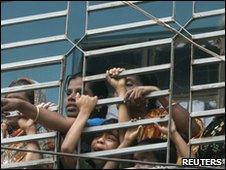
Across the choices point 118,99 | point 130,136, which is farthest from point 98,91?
point 130,136

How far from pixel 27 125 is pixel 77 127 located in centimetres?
49

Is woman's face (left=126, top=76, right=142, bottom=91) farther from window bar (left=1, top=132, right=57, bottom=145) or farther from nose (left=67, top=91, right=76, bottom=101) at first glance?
window bar (left=1, top=132, right=57, bottom=145)

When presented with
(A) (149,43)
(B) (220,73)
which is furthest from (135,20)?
(B) (220,73)

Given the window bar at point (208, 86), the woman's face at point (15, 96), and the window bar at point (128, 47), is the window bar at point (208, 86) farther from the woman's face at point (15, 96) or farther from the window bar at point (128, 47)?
the woman's face at point (15, 96)

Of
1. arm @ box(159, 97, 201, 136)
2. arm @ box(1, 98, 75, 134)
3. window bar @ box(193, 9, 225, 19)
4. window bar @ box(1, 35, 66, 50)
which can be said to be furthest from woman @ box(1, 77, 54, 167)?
window bar @ box(193, 9, 225, 19)

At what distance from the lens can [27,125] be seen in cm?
671

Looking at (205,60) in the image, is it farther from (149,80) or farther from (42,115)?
(42,115)

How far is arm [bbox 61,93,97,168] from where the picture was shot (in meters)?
6.31

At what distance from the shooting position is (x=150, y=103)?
21.6ft

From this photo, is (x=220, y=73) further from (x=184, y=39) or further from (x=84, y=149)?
(x=84, y=149)

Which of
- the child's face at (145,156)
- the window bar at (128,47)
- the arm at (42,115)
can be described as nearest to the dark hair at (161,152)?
the child's face at (145,156)

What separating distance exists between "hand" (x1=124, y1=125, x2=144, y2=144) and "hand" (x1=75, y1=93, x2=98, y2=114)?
283 mm

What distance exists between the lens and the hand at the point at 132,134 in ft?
20.7

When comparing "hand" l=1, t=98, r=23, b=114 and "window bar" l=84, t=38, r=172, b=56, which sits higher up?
"window bar" l=84, t=38, r=172, b=56
